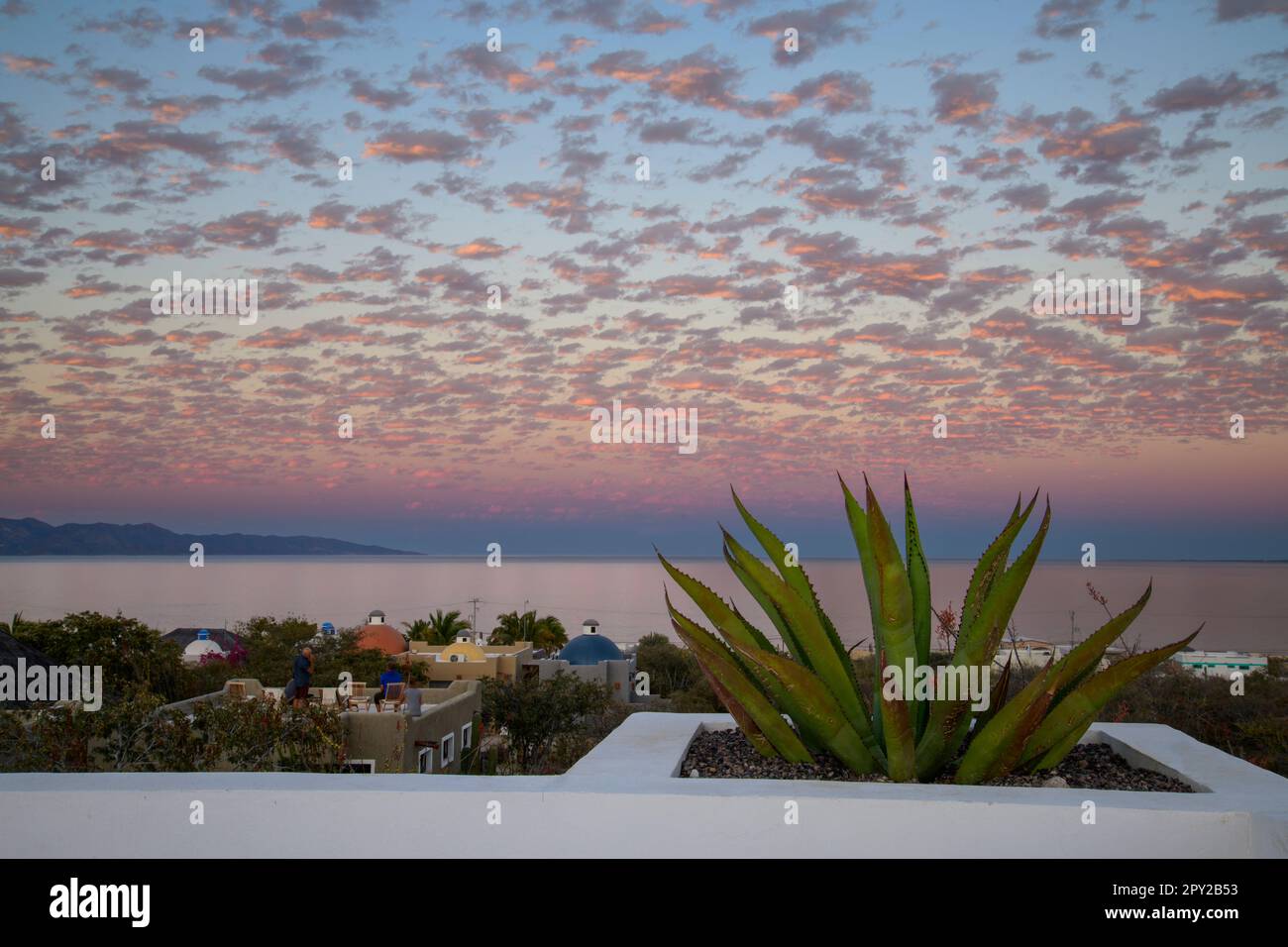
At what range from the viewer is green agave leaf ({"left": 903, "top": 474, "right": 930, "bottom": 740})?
359cm

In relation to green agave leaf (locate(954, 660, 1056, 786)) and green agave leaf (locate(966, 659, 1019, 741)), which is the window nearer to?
green agave leaf (locate(966, 659, 1019, 741))

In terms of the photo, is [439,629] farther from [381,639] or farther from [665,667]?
[665,667]

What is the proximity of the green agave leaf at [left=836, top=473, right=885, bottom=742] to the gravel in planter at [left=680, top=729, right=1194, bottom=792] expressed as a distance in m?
0.22

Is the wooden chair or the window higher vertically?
the wooden chair

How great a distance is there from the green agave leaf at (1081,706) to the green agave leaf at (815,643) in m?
0.61

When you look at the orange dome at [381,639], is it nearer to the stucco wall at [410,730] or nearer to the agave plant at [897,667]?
the stucco wall at [410,730]

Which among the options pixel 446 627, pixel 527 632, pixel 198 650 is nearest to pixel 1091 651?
pixel 198 650

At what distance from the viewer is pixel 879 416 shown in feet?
56.2

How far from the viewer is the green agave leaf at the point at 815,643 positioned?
3650mm

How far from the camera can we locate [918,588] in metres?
3.66

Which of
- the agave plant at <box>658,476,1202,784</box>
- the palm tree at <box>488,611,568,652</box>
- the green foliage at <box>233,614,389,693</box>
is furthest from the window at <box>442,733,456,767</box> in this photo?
the palm tree at <box>488,611,568,652</box>

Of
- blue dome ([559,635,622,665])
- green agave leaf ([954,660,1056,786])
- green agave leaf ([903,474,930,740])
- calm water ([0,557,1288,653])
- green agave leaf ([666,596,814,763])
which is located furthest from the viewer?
calm water ([0,557,1288,653])
